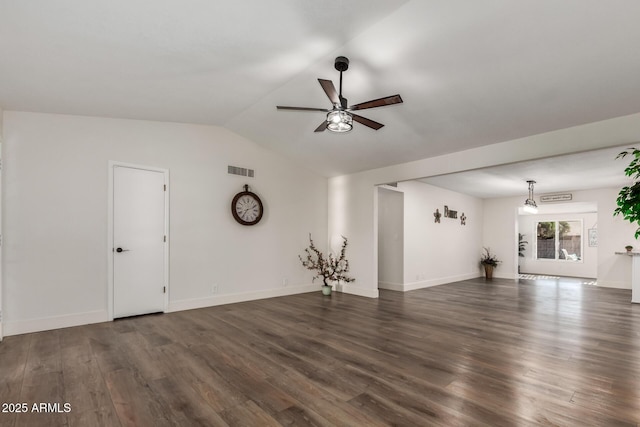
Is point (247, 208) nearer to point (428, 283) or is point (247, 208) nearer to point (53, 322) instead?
point (53, 322)

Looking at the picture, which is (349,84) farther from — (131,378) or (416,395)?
Answer: (131,378)

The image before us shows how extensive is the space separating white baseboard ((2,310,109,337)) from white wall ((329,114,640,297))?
4.51m

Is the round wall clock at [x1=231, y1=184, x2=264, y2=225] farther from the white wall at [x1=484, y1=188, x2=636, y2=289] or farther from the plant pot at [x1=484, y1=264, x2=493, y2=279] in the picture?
the white wall at [x1=484, y1=188, x2=636, y2=289]

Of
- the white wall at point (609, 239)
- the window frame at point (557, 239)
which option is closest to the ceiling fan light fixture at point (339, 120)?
the white wall at point (609, 239)

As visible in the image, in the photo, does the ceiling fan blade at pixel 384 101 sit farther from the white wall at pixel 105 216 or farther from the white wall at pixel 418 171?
the white wall at pixel 105 216

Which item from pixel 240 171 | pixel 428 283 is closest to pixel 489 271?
pixel 428 283

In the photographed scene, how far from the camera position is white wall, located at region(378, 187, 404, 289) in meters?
7.37

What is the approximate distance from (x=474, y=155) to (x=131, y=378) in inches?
199

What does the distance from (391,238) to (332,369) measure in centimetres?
495

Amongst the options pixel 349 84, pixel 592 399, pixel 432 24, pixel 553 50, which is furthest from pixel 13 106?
pixel 592 399

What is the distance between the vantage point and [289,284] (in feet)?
21.8

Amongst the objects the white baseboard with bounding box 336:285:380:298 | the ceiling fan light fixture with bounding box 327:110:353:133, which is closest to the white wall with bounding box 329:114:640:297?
the white baseboard with bounding box 336:285:380:298

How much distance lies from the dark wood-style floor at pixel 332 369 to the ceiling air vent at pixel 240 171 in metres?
2.50

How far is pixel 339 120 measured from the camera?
10.3ft
